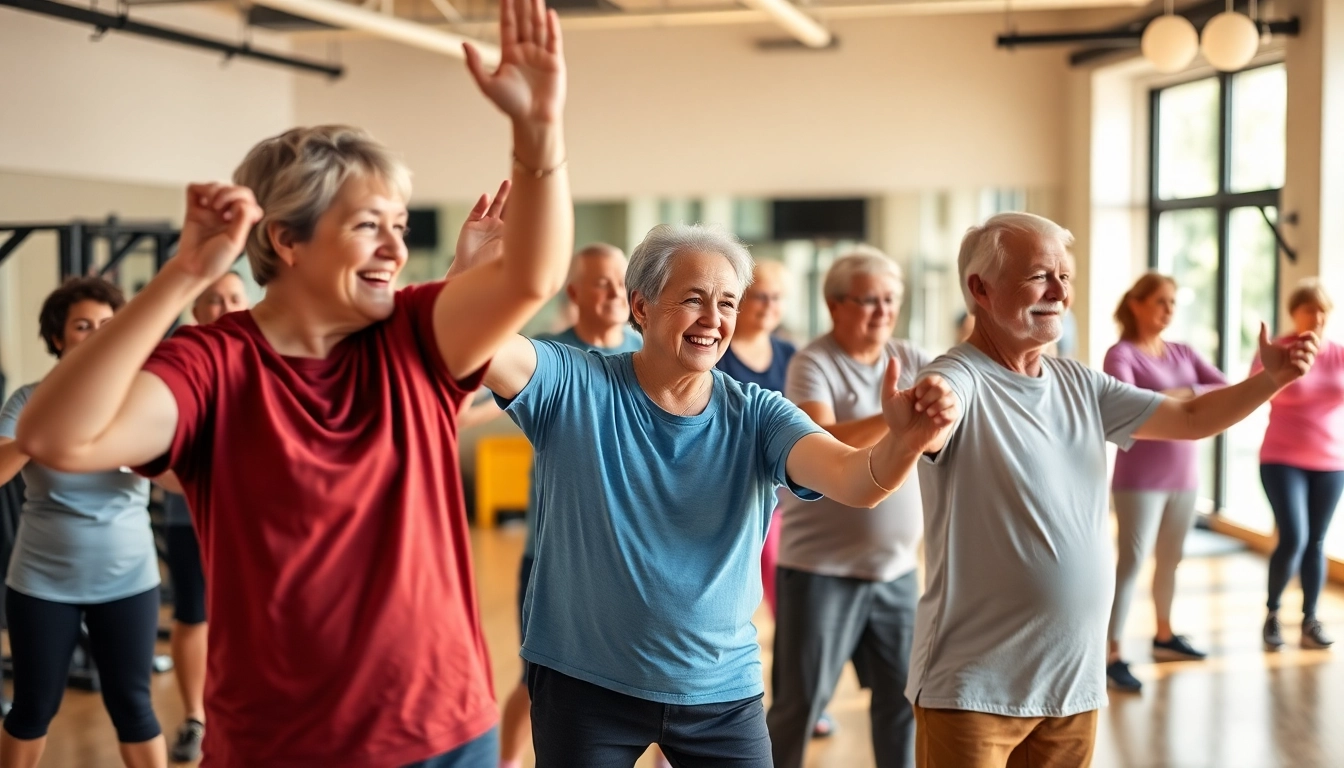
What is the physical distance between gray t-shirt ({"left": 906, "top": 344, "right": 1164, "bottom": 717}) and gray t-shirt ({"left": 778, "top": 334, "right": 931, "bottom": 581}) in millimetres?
778

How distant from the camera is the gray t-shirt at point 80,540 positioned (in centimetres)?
344

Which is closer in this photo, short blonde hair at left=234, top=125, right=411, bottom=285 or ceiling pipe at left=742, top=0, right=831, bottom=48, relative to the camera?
short blonde hair at left=234, top=125, right=411, bottom=285

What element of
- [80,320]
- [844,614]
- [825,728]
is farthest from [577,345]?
[825,728]

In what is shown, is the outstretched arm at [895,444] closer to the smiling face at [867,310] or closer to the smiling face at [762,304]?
the smiling face at [867,310]

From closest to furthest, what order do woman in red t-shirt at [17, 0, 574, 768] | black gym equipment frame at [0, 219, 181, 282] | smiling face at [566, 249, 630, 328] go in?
woman in red t-shirt at [17, 0, 574, 768] < smiling face at [566, 249, 630, 328] < black gym equipment frame at [0, 219, 181, 282]

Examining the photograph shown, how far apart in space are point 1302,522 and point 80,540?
480 cm

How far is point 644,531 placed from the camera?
2166mm

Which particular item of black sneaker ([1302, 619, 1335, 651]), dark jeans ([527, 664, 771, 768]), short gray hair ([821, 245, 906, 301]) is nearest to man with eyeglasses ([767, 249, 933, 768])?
short gray hair ([821, 245, 906, 301])

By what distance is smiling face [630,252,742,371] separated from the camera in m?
2.22

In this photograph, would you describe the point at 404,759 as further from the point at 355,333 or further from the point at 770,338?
the point at 770,338

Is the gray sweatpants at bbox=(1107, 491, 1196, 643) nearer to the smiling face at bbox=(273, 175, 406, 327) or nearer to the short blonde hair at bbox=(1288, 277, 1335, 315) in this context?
the short blonde hair at bbox=(1288, 277, 1335, 315)

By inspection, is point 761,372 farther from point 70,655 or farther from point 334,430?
point 334,430

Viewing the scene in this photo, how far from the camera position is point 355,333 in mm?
1596

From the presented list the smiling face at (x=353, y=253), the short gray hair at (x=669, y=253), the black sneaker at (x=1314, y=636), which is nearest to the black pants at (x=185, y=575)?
the short gray hair at (x=669, y=253)
